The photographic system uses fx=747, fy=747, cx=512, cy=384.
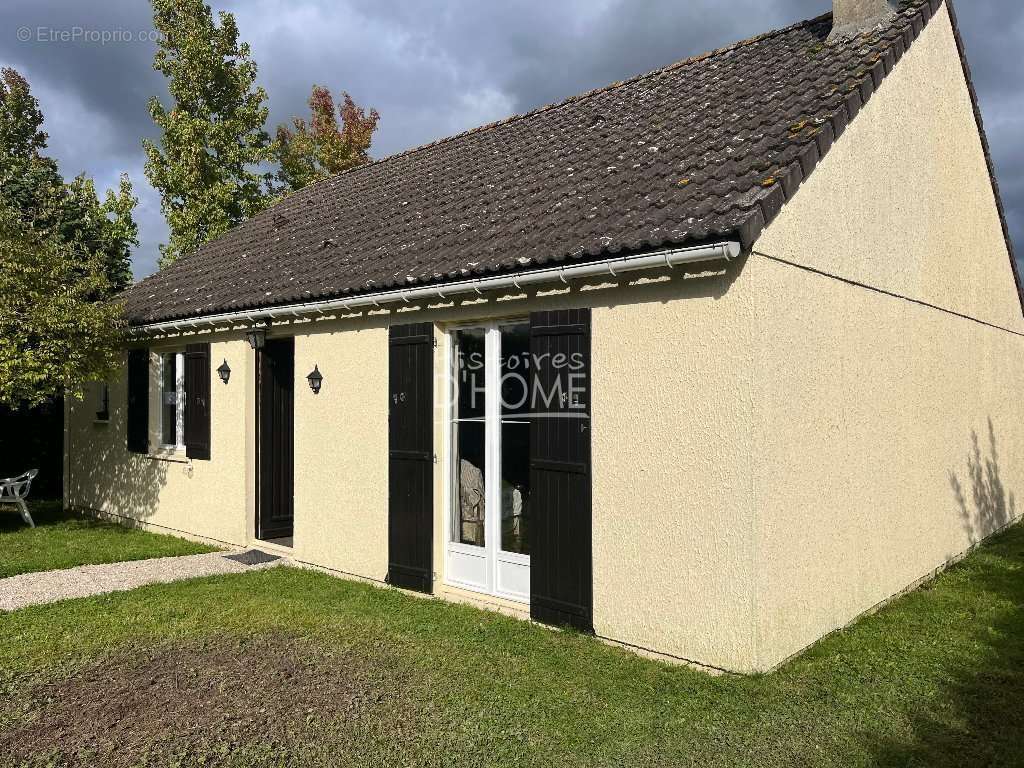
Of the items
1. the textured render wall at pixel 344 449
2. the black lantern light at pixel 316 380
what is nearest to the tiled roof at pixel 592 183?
the textured render wall at pixel 344 449

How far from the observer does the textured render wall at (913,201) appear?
19.3 feet

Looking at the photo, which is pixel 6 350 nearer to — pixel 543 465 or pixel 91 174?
pixel 543 465

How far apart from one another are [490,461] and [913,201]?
5108 mm

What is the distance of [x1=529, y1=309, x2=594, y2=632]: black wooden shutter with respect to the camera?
5.82 metres

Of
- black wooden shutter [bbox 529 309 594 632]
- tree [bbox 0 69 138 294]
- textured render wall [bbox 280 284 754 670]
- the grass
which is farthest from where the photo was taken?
tree [bbox 0 69 138 294]

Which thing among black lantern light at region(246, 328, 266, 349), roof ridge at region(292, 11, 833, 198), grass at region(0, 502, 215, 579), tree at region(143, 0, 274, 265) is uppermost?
tree at region(143, 0, 274, 265)

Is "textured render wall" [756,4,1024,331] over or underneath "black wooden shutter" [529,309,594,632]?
over

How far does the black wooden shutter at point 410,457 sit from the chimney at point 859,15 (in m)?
5.37

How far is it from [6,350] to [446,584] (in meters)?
6.78

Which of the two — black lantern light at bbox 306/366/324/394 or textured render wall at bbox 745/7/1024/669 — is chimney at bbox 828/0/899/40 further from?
black lantern light at bbox 306/366/324/394

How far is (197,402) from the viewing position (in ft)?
33.2

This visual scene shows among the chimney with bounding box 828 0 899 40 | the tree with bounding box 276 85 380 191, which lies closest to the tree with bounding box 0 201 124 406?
the chimney with bounding box 828 0 899 40

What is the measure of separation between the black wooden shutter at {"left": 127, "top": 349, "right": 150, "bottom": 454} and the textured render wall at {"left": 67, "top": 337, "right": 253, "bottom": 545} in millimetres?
90

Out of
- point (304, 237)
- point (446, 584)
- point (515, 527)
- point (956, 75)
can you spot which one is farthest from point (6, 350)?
point (956, 75)
